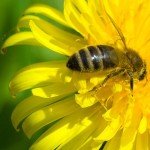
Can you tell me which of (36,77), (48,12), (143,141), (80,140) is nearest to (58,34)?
(48,12)

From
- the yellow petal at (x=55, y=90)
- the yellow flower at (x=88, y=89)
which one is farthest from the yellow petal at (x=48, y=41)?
the yellow petal at (x=55, y=90)

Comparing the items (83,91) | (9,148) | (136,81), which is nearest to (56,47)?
(83,91)

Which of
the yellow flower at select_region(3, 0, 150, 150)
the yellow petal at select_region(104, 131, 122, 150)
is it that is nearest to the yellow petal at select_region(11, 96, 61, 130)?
the yellow flower at select_region(3, 0, 150, 150)

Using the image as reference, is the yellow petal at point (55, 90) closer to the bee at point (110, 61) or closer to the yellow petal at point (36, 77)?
the yellow petal at point (36, 77)

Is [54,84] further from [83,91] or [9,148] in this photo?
[9,148]

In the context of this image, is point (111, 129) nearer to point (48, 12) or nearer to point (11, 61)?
point (48, 12)
